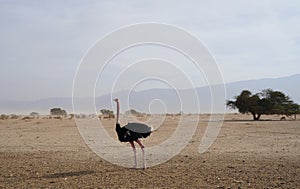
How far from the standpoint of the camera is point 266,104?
218 feet

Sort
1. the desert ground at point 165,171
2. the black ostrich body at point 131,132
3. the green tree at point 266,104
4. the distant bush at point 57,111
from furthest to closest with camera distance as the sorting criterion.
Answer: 1. the distant bush at point 57,111
2. the green tree at point 266,104
3. the black ostrich body at point 131,132
4. the desert ground at point 165,171

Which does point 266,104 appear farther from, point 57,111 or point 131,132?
point 57,111

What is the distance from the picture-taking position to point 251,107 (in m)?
66.6

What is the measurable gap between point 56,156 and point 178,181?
744 centimetres

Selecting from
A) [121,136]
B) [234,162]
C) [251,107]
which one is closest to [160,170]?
[121,136]

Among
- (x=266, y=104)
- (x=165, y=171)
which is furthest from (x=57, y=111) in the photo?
(x=165, y=171)

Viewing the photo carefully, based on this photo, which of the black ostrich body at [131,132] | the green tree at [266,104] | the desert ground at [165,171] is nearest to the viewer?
the desert ground at [165,171]

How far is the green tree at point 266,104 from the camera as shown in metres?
66.1

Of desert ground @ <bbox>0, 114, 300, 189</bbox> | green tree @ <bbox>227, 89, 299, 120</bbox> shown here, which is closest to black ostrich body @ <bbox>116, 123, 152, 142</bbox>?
desert ground @ <bbox>0, 114, 300, 189</bbox>

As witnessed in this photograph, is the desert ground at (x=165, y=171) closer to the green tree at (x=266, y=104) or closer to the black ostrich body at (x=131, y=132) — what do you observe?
the black ostrich body at (x=131, y=132)

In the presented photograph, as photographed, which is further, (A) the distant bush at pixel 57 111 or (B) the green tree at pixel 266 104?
(A) the distant bush at pixel 57 111

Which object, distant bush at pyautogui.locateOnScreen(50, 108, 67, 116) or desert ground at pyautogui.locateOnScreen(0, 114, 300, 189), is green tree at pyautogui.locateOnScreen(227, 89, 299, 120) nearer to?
desert ground at pyautogui.locateOnScreen(0, 114, 300, 189)

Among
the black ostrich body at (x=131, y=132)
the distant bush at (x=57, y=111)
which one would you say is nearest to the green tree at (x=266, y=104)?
the black ostrich body at (x=131, y=132)

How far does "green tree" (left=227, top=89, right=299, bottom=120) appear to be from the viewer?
66062 millimetres
